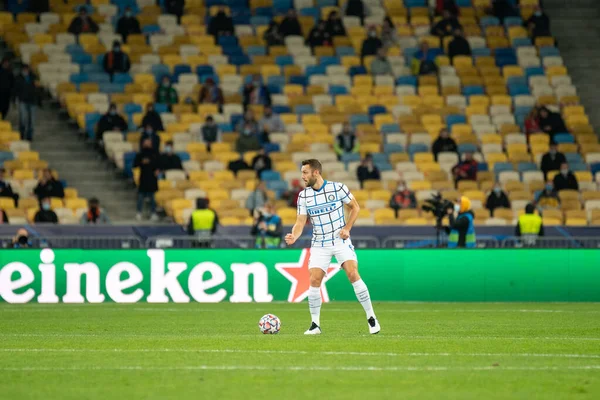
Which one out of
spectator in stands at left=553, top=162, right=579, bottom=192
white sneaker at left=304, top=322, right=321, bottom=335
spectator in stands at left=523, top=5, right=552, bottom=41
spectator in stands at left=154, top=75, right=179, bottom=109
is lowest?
white sneaker at left=304, top=322, right=321, bottom=335

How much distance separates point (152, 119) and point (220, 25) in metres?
5.39

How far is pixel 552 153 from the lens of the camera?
108ft

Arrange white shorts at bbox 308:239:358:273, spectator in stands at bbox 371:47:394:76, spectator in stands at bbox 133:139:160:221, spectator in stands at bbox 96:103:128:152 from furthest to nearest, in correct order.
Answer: spectator in stands at bbox 371:47:394:76 → spectator in stands at bbox 96:103:128:152 → spectator in stands at bbox 133:139:160:221 → white shorts at bbox 308:239:358:273

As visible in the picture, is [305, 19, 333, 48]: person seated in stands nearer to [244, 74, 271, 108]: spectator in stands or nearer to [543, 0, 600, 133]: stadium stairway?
[244, 74, 271, 108]: spectator in stands

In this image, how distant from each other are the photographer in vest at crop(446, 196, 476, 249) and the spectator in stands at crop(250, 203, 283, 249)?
142 inches

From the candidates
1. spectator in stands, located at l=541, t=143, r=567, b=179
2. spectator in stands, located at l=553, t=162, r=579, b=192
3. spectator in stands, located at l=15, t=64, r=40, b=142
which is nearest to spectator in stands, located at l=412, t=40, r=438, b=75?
spectator in stands, located at l=541, t=143, r=567, b=179

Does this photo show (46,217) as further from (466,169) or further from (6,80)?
(466,169)

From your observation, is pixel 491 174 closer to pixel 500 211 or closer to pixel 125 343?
pixel 500 211

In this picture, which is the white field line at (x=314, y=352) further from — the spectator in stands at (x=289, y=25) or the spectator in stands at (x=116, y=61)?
the spectator in stands at (x=289, y=25)

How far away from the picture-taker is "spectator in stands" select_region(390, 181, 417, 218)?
101ft

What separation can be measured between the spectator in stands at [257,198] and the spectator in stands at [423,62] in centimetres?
861

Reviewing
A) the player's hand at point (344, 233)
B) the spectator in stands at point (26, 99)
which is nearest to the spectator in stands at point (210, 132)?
the spectator in stands at point (26, 99)

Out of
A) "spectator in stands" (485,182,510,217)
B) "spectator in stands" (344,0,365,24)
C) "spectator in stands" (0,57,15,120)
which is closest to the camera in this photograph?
"spectator in stands" (485,182,510,217)


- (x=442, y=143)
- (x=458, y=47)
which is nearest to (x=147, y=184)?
(x=442, y=143)
